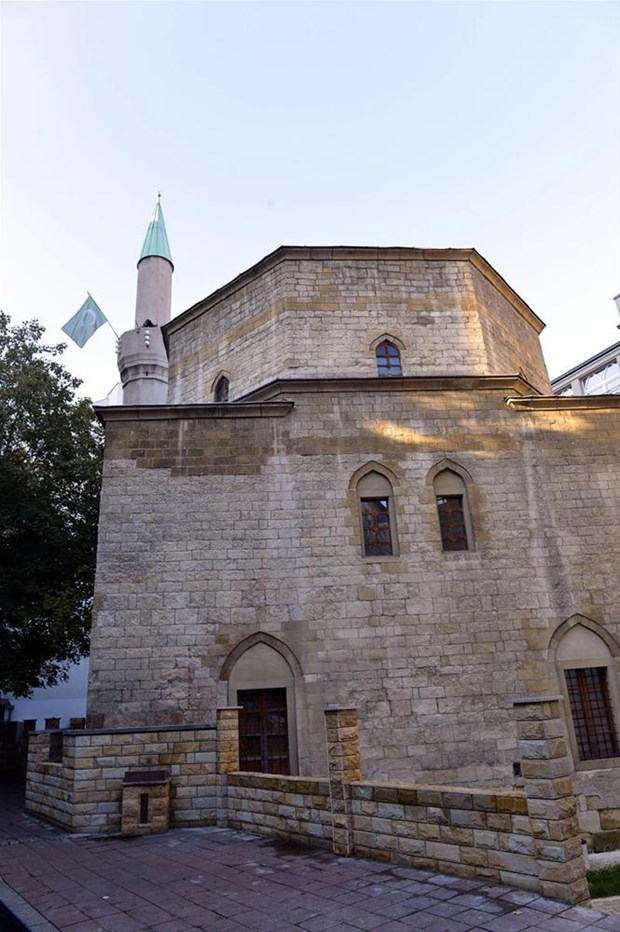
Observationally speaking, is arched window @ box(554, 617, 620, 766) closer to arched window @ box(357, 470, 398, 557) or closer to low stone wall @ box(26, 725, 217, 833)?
arched window @ box(357, 470, 398, 557)

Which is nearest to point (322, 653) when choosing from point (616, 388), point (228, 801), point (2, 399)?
point (228, 801)

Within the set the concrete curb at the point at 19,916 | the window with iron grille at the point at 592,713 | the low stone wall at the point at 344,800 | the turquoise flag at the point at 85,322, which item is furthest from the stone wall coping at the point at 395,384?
the turquoise flag at the point at 85,322

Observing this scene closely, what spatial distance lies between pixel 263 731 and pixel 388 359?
23.4 feet

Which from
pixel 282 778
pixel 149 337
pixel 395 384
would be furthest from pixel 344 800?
pixel 149 337

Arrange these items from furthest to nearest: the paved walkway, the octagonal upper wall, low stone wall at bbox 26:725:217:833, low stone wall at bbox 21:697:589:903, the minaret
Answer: the minaret → the octagonal upper wall → low stone wall at bbox 26:725:217:833 → low stone wall at bbox 21:697:589:903 → the paved walkway

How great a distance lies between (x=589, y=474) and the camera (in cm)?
1145

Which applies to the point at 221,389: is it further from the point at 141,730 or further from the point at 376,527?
the point at 141,730

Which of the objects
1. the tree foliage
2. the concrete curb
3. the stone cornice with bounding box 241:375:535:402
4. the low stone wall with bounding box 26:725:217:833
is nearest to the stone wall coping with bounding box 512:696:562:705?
the concrete curb

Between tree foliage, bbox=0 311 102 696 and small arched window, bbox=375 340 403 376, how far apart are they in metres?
7.81

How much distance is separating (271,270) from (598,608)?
29.1 feet

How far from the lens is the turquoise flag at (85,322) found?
21.0 m

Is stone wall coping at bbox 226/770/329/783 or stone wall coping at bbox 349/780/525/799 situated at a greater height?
stone wall coping at bbox 349/780/525/799

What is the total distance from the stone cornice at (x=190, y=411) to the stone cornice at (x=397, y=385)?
0.39 metres

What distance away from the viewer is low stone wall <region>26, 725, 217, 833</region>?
26.8 feet
